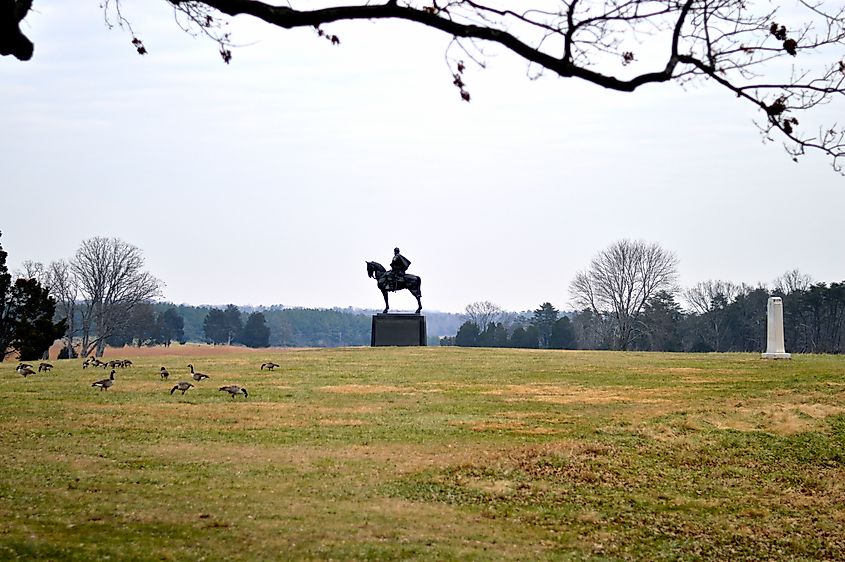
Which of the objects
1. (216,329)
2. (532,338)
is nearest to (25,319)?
(532,338)

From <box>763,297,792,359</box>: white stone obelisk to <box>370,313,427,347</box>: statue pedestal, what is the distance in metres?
16.8

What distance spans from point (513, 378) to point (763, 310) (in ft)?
182

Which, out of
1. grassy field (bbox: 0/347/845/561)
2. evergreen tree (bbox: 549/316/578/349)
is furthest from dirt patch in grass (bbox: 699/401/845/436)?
evergreen tree (bbox: 549/316/578/349)

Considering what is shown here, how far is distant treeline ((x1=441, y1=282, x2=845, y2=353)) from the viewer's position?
227 ft

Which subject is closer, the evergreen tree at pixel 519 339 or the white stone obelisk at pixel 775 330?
the white stone obelisk at pixel 775 330

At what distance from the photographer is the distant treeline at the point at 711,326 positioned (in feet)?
227

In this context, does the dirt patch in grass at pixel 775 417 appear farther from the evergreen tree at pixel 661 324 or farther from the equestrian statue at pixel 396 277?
the evergreen tree at pixel 661 324

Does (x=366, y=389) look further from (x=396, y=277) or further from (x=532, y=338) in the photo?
(x=532, y=338)

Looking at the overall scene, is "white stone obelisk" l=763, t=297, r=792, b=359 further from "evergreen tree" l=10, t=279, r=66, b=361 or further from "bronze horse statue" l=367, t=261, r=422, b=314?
"evergreen tree" l=10, t=279, r=66, b=361

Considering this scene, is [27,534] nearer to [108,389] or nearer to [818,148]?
[818,148]

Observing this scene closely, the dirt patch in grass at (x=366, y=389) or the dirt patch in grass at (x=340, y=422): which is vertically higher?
the dirt patch in grass at (x=366, y=389)

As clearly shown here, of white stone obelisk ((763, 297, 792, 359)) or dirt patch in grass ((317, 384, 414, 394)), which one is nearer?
dirt patch in grass ((317, 384, 414, 394))

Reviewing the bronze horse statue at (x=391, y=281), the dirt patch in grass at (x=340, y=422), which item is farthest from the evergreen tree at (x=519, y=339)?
the dirt patch in grass at (x=340, y=422)

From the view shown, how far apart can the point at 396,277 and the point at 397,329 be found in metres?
2.62
